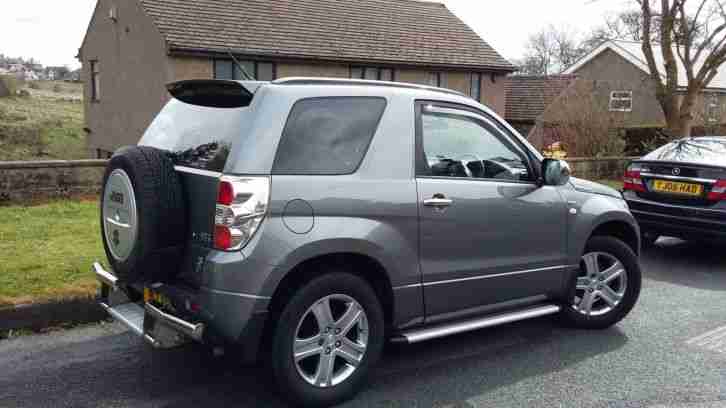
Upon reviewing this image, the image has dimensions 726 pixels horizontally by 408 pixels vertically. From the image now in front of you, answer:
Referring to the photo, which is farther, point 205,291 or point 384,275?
point 384,275

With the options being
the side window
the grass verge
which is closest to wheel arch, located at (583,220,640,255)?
the side window

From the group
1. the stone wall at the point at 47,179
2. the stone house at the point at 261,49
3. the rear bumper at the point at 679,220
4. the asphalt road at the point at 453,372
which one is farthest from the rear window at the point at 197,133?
the stone house at the point at 261,49

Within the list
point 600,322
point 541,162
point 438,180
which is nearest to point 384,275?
point 438,180

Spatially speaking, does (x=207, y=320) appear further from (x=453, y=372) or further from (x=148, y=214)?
(x=453, y=372)

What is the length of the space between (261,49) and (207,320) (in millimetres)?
17837

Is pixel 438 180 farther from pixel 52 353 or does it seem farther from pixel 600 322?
pixel 52 353

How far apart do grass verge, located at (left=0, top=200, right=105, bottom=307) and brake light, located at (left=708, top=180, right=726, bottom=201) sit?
6541mm

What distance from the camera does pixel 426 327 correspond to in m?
4.34

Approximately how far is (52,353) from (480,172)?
10.5 ft

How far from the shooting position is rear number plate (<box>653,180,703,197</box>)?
24.8 feet

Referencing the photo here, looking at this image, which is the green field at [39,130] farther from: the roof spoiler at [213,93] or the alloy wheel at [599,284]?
the alloy wheel at [599,284]

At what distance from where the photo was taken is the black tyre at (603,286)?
17.1ft

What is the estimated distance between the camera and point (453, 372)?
173 inches

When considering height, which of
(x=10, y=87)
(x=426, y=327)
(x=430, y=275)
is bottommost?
(x=426, y=327)
